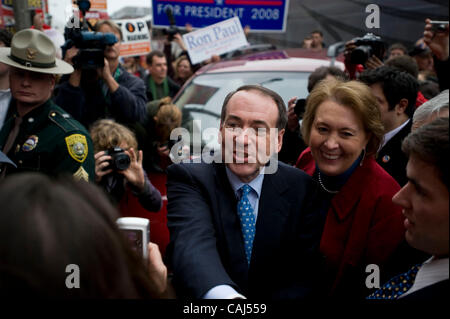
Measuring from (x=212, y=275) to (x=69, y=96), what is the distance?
2.25 m

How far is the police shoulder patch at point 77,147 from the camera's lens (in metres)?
2.49

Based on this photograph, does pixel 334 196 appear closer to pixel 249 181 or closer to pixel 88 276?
pixel 249 181

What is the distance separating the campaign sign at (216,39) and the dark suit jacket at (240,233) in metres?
3.70

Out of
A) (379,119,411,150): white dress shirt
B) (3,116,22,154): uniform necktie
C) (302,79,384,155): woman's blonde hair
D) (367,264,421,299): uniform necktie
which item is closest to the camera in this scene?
(367,264,421,299): uniform necktie

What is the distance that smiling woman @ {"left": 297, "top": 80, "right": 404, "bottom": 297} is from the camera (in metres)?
1.87

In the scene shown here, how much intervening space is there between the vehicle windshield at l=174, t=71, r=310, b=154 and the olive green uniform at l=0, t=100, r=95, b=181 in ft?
4.41

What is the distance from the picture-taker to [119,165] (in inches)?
112

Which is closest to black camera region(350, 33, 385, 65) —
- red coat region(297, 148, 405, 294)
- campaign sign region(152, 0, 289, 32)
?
red coat region(297, 148, 405, 294)

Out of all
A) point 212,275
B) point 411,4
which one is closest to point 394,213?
point 212,275

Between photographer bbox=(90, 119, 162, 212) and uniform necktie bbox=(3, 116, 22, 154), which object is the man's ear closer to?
photographer bbox=(90, 119, 162, 212)

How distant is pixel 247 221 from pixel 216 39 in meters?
3.97

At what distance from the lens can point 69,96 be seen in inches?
128

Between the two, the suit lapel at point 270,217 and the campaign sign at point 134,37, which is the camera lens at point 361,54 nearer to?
the suit lapel at point 270,217

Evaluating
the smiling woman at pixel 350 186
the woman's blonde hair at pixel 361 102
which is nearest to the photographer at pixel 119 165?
the smiling woman at pixel 350 186
